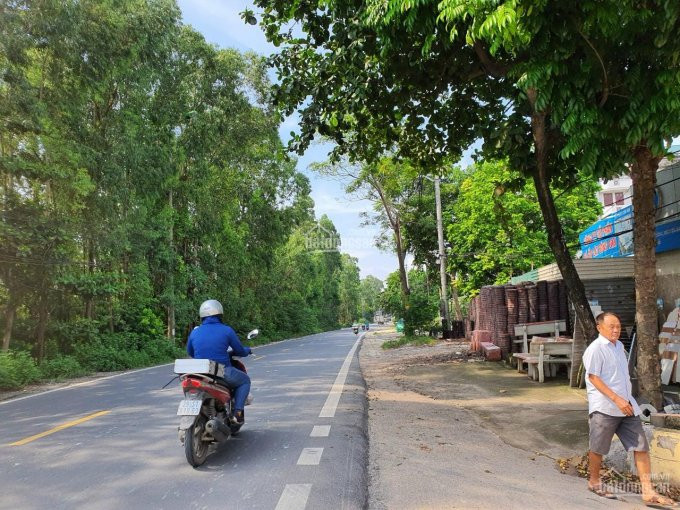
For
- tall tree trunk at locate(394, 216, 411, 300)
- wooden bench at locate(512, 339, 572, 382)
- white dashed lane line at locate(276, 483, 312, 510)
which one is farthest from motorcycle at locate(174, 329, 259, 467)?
tall tree trunk at locate(394, 216, 411, 300)

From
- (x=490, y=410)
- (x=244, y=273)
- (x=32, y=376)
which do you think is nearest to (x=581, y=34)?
(x=490, y=410)

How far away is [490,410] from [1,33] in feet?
48.0

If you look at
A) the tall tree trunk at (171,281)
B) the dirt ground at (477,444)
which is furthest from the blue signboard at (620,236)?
the tall tree trunk at (171,281)

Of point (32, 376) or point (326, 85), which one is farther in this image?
point (32, 376)

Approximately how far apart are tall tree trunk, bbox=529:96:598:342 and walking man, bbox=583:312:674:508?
134 inches

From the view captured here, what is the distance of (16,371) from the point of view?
14148mm

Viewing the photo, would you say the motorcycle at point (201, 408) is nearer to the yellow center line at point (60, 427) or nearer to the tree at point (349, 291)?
the yellow center line at point (60, 427)

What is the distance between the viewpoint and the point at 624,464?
17.9 feet

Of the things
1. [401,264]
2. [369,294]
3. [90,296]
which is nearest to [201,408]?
[90,296]

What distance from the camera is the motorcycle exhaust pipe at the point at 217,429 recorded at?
18.3ft

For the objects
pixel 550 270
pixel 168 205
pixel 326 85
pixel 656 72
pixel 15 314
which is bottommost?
pixel 15 314

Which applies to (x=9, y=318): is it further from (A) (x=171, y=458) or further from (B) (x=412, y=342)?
(B) (x=412, y=342)

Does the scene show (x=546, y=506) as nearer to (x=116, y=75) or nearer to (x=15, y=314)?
(x=15, y=314)

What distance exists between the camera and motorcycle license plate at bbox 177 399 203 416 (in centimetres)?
538
